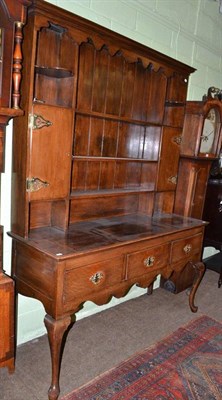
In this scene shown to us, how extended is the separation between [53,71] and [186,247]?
5.16 ft

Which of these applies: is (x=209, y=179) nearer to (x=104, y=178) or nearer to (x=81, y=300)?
(x=104, y=178)

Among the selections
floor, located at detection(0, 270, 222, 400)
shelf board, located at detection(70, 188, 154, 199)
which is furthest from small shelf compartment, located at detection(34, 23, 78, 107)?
floor, located at detection(0, 270, 222, 400)

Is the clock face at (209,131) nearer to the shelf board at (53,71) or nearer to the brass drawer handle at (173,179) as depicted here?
the brass drawer handle at (173,179)

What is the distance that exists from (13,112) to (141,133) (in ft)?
4.37

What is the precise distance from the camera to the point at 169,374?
2.08 m

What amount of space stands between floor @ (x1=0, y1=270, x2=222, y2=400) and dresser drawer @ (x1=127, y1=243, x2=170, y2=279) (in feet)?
1.92

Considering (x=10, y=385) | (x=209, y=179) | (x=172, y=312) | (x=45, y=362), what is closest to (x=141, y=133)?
(x=209, y=179)

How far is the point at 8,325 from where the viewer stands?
70.7 inches

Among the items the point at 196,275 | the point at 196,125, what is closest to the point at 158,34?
the point at 196,125

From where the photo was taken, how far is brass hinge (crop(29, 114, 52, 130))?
1751mm

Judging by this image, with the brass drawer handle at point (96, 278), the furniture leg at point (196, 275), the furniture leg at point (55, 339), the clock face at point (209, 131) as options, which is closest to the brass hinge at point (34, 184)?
the brass drawer handle at point (96, 278)

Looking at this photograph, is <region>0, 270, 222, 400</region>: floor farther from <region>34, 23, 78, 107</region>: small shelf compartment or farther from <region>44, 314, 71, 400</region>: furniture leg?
<region>34, 23, 78, 107</region>: small shelf compartment

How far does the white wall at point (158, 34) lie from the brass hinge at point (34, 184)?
0.24 metres

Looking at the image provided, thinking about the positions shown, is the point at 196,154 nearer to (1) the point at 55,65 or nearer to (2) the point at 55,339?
(1) the point at 55,65
